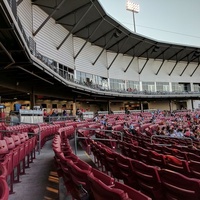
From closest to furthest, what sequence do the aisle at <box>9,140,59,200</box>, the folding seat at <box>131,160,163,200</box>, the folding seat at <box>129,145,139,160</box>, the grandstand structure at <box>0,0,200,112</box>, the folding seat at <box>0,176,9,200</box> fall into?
1. the folding seat at <box>0,176,9,200</box>
2. the folding seat at <box>131,160,163,200</box>
3. the aisle at <box>9,140,59,200</box>
4. the folding seat at <box>129,145,139,160</box>
5. the grandstand structure at <box>0,0,200,112</box>

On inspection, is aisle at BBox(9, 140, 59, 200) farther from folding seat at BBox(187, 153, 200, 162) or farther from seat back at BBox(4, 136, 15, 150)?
folding seat at BBox(187, 153, 200, 162)

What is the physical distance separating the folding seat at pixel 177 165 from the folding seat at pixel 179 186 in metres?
1.03

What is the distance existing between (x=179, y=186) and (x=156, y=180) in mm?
360

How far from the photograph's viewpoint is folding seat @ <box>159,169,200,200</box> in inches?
107

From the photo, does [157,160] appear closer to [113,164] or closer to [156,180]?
[113,164]

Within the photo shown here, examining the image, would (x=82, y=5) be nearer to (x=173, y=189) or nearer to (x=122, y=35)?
(x=122, y=35)

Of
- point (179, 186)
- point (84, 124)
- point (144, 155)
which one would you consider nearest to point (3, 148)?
point (144, 155)

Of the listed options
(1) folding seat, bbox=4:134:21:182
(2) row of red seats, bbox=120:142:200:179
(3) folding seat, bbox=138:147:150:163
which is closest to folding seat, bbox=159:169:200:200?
(2) row of red seats, bbox=120:142:200:179

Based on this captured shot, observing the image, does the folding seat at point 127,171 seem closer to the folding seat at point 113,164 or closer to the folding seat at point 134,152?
the folding seat at point 113,164

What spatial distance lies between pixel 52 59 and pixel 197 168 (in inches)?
1013

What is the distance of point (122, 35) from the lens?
37781 mm

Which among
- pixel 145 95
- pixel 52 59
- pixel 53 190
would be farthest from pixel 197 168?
pixel 145 95

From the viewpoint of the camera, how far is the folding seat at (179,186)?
2.71 meters

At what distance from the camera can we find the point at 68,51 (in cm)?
3234
